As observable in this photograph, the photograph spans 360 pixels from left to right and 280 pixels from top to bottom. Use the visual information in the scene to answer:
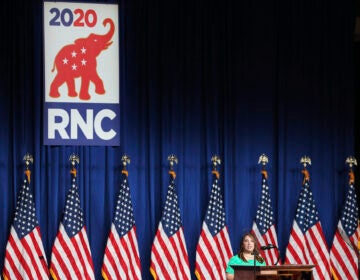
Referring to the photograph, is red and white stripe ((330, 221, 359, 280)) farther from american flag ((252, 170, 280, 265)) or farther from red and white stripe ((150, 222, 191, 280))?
red and white stripe ((150, 222, 191, 280))

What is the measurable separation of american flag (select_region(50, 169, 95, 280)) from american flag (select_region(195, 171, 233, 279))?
137cm

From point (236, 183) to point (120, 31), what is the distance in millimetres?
2474

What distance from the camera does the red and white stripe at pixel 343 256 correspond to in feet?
33.8

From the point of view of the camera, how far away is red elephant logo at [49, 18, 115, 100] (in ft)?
33.3

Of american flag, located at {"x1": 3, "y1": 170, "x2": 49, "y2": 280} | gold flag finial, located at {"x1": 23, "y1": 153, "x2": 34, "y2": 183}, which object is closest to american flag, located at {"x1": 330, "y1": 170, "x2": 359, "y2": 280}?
american flag, located at {"x1": 3, "y1": 170, "x2": 49, "y2": 280}

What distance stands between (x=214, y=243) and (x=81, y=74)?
2729mm

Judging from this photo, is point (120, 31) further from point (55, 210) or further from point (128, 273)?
point (128, 273)

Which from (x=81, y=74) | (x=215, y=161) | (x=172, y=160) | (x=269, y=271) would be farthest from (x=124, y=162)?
(x=269, y=271)

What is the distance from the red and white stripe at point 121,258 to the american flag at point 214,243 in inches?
30.6

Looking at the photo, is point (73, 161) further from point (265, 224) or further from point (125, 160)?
point (265, 224)

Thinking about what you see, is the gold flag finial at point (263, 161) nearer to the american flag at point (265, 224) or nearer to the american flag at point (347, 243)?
the american flag at point (265, 224)

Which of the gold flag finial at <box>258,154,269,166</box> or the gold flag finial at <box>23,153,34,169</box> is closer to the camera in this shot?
the gold flag finial at <box>23,153,34,169</box>

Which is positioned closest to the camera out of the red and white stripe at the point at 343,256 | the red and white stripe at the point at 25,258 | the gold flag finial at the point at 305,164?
the red and white stripe at the point at 25,258

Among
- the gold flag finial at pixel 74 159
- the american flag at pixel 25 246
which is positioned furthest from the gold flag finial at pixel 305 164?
the american flag at pixel 25 246
